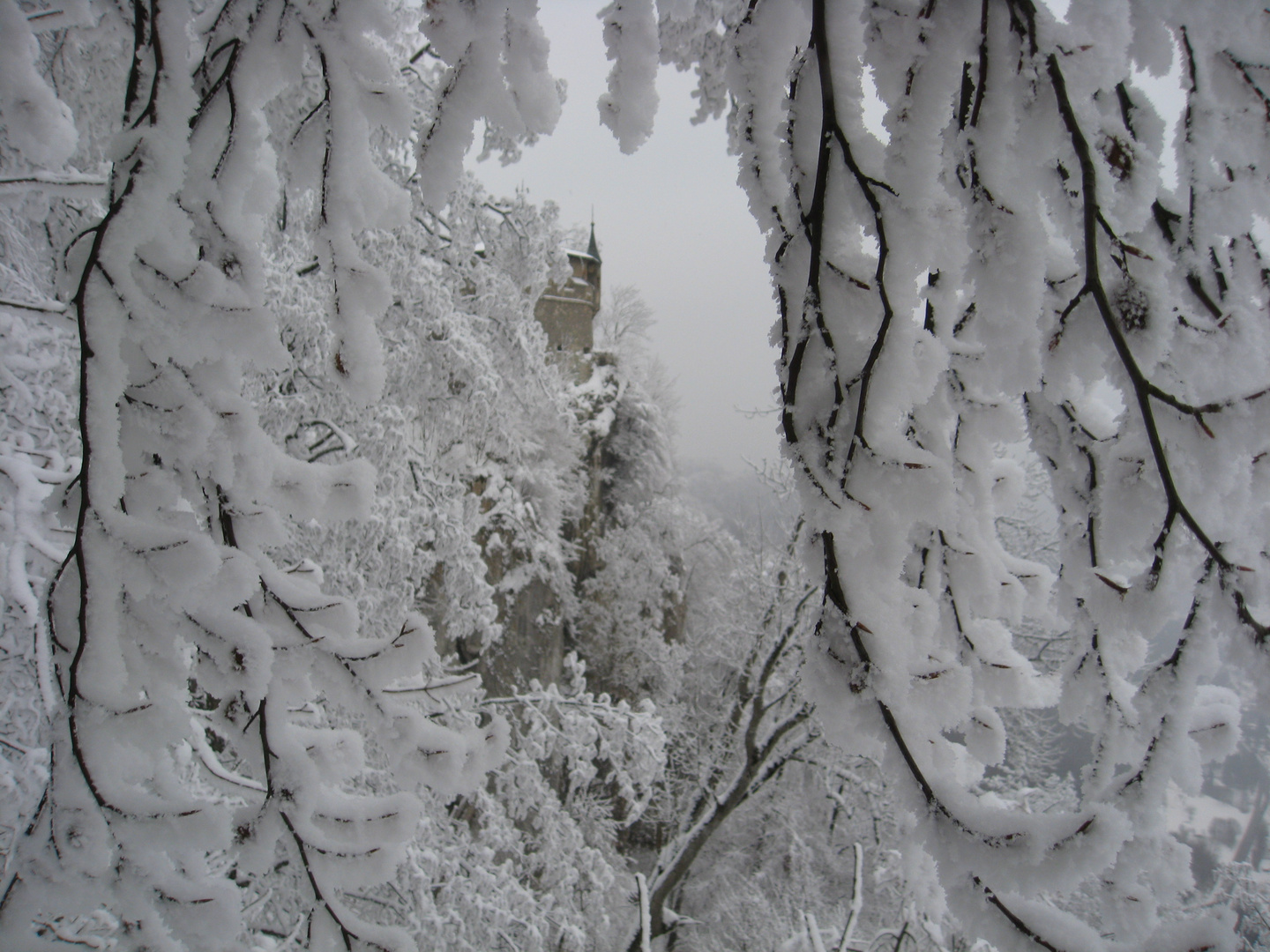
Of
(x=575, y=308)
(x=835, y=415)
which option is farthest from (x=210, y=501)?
(x=575, y=308)

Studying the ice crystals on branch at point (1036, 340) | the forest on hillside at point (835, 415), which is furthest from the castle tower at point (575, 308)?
the ice crystals on branch at point (1036, 340)

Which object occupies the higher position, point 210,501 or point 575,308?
point 210,501

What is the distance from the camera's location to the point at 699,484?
28875mm

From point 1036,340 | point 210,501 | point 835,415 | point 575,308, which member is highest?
point 1036,340

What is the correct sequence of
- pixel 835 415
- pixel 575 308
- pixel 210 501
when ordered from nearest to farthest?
pixel 835 415, pixel 210 501, pixel 575 308

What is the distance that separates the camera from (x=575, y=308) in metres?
17.7

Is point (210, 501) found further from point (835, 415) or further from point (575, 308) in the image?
point (575, 308)

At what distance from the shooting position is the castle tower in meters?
16.5

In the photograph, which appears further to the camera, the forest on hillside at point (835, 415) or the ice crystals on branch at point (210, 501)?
the ice crystals on branch at point (210, 501)

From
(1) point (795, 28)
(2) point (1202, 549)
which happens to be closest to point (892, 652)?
(2) point (1202, 549)

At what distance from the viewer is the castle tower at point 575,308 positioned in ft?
54.3

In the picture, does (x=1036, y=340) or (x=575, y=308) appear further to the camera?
(x=575, y=308)

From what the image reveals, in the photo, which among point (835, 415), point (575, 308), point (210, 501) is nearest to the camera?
point (835, 415)

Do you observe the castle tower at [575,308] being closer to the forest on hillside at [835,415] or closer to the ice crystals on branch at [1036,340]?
the forest on hillside at [835,415]
